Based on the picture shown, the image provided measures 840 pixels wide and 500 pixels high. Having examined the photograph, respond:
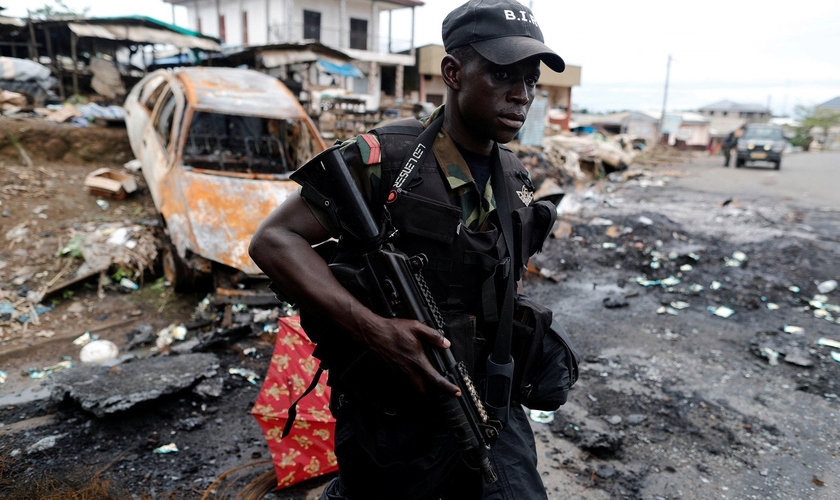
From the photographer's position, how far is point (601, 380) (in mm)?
3469

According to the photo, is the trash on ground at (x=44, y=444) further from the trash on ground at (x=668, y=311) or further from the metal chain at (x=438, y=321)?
the trash on ground at (x=668, y=311)

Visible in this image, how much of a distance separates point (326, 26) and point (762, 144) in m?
17.9

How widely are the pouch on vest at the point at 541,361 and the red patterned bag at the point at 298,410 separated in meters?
1.03

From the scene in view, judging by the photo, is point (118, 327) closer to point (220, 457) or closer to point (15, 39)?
point (220, 457)

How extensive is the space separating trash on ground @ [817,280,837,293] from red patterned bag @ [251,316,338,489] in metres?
5.09

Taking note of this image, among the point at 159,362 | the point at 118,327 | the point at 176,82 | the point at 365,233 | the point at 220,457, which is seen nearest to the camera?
the point at 365,233

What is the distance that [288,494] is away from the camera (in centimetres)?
232

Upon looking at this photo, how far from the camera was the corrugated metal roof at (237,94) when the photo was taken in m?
4.82

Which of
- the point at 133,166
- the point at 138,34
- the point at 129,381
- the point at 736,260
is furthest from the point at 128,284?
the point at 138,34

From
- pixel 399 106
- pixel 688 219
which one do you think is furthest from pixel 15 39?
pixel 688 219

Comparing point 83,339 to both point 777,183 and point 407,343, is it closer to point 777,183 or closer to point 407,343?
point 407,343

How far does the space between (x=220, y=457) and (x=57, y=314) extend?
2.50 m

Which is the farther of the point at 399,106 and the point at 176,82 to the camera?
the point at 399,106

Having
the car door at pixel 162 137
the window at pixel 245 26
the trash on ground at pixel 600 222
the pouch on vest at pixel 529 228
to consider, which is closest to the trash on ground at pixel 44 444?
the car door at pixel 162 137
